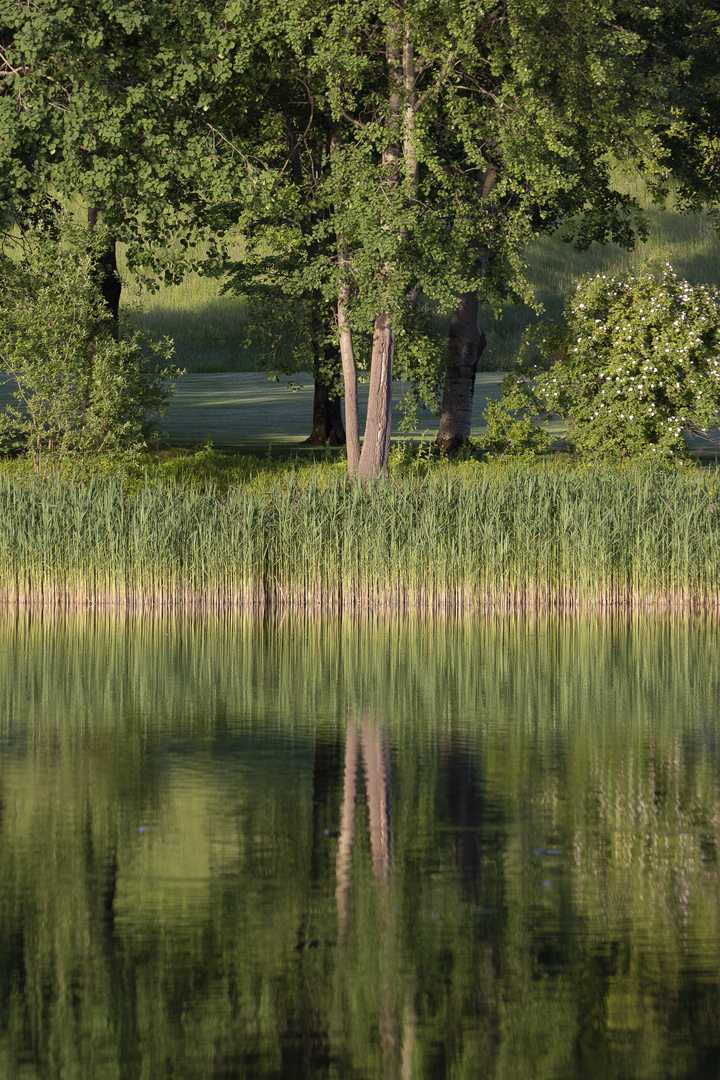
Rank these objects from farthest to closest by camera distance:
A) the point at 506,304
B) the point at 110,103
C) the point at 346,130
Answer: the point at 506,304 < the point at 346,130 < the point at 110,103

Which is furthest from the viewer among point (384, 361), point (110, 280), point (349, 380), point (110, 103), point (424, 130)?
point (110, 280)

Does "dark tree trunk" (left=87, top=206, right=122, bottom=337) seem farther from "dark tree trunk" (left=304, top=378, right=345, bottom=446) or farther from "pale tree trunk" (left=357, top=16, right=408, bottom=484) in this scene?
"dark tree trunk" (left=304, top=378, right=345, bottom=446)

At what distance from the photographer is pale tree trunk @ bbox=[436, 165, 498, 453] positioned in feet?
107

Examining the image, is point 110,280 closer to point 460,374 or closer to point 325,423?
point 325,423

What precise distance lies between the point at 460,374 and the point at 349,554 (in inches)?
527

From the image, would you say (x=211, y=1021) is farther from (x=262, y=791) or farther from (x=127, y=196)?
(x=127, y=196)

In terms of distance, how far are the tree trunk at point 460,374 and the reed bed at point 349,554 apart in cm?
1219

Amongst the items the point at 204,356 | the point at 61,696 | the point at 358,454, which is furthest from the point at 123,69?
the point at 204,356

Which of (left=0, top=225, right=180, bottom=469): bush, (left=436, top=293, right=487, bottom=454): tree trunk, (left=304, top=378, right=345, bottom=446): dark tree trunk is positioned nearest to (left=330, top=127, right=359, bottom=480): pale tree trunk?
(left=0, top=225, right=180, bottom=469): bush

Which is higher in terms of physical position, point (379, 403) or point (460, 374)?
point (460, 374)

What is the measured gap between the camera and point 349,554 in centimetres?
1994

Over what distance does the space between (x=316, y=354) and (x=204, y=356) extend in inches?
1535

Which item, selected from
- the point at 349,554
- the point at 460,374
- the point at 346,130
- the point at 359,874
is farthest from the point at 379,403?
the point at 359,874

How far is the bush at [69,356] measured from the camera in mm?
25438
